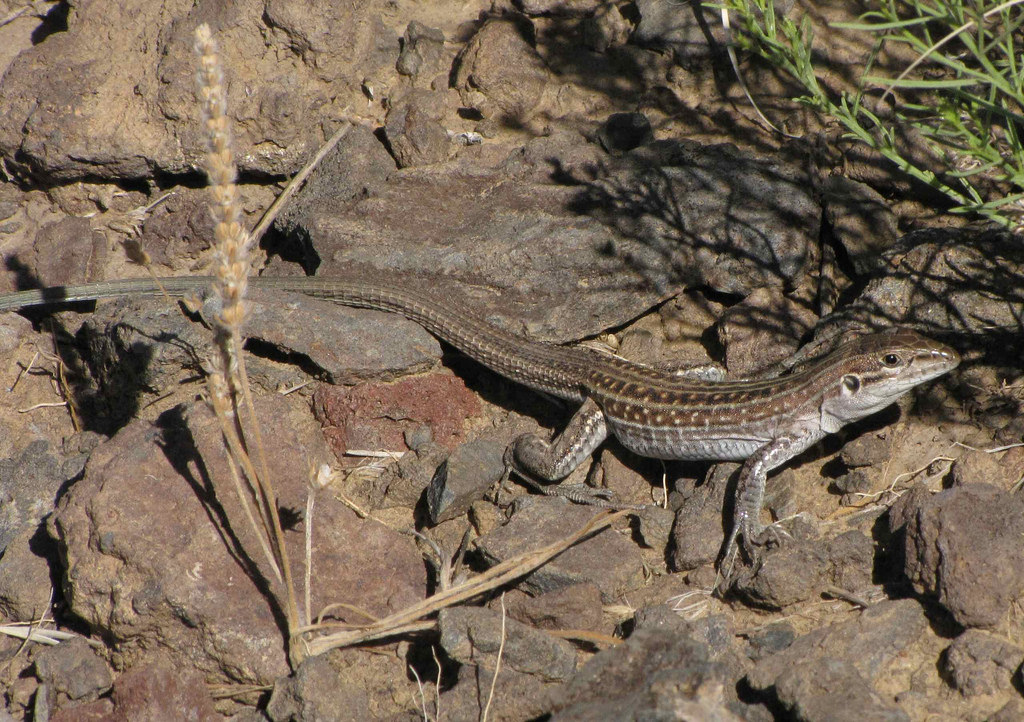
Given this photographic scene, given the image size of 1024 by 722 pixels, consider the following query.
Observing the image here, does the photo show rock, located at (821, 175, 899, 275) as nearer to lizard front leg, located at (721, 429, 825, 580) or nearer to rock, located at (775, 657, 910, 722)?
lizard front leg, located at (721, 429, 825, 580)

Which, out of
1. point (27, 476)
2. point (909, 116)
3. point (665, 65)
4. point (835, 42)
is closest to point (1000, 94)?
point (909, 116)

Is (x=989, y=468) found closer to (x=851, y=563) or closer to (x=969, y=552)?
(x=969, y=552)

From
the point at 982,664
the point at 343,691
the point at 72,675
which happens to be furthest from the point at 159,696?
the point at 982,664

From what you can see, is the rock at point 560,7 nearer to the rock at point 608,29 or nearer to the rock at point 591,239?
the rock at point 608,29

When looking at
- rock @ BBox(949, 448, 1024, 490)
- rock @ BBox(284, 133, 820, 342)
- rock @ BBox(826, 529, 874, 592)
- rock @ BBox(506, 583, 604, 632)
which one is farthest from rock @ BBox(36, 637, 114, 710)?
rock @ BBox(949, 448, 1024, 490)

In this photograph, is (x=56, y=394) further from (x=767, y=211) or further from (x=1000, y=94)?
(x=1000, y=94)
